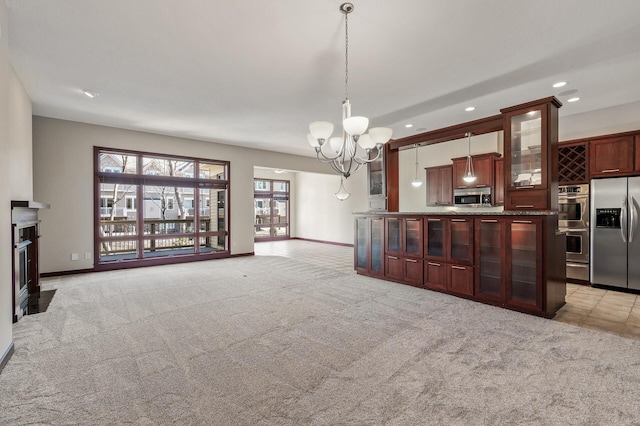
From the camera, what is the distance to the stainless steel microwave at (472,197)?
271 inches

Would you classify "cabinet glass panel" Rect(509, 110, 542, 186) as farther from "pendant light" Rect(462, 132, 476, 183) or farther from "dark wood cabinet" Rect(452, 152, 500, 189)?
"dark wood cabinet" Rect(452, 152, 500, 189)

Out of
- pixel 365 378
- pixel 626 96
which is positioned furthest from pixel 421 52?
pixel 626 96

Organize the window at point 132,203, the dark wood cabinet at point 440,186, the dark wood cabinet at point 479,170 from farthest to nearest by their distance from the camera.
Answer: the dark wood cabinet at point 440,186, the dark wood cabinet at point 479,170, the window at point 132,203

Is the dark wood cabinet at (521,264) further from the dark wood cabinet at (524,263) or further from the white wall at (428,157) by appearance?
the white wall at (428,157)

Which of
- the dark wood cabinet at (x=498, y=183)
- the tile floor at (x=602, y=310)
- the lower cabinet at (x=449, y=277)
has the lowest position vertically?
the tile floor at (x=602, y=310)

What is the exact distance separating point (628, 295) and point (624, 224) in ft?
3.47

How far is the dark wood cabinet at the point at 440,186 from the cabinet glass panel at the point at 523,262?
399cm

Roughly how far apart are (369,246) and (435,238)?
4.40 feet

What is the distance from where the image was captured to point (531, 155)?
3.81m

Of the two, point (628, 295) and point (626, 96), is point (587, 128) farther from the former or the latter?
point (628, 295)

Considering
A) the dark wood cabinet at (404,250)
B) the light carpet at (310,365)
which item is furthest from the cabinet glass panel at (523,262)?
the dark wood cabinet at (404,250)

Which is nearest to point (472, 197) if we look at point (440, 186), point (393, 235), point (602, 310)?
point (440, 186)

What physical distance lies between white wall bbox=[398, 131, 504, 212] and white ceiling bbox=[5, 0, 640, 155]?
6.18 feet

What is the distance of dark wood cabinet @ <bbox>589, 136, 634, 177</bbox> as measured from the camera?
4551 mm
